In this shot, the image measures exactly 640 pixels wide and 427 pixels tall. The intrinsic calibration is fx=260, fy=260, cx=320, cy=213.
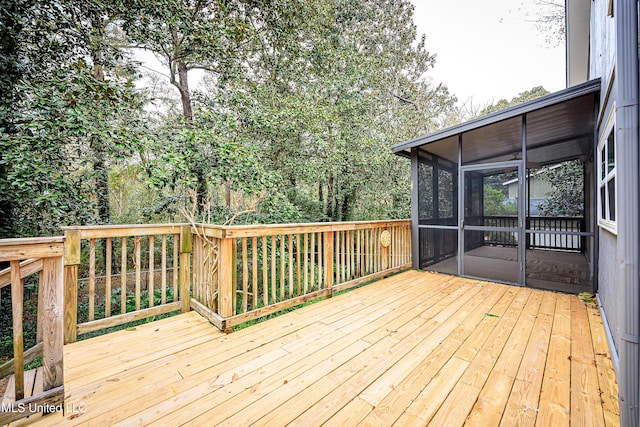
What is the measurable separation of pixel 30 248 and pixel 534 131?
6.71 m

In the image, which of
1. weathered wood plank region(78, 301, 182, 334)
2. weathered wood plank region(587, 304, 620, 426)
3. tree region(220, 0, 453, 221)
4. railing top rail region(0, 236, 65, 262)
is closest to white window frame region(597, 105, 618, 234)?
weathered wood plank region(587, 304, 620, 426)

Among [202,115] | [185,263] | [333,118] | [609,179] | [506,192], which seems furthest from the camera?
[333,118]

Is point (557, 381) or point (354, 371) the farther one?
point (354, 371)

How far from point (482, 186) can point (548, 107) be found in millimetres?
2553

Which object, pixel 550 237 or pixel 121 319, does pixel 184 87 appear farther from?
pixel 550 237

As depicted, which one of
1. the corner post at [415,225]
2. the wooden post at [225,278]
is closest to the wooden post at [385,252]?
the corner post at [415,225]

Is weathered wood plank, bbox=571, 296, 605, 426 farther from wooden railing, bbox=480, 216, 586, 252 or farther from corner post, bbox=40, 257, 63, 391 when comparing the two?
wooden railing, bbox=480, 216, 586, 252

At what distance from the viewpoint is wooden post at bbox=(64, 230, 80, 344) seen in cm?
232

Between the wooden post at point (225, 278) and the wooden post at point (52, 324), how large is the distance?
3.85 ft

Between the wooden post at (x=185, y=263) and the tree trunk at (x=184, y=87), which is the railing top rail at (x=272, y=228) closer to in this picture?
the wooden post at (x=185, y=263)

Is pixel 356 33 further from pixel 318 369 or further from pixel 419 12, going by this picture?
pixel 318 369

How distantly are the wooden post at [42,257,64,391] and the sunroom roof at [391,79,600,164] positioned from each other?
5099 millimetres

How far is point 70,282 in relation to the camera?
2.35 m

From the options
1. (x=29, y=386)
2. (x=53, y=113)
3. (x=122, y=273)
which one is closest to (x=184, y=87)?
(x=53, y=113)
